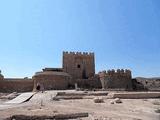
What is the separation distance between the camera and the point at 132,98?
79.2ft

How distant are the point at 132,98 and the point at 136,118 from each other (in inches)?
382

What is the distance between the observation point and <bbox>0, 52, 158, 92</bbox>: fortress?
1257 inches

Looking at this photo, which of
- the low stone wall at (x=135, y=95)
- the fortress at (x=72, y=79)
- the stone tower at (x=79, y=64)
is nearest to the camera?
the low stone wall at (x=135, y=95)

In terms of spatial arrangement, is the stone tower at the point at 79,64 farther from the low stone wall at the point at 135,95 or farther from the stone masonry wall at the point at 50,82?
the low stone wall at the point at 135,95

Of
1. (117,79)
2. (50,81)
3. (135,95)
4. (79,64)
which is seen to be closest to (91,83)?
(117,79)

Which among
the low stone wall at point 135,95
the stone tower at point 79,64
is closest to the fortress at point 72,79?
the stone tower at point 79,64

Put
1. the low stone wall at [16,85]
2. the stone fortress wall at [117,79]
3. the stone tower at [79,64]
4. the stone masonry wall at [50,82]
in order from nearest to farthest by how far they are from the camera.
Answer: the stone masonry wall at [50,82], the low stone wall at [16,85], the stone fortress wall at [117,79], the stone tower at [79,64]

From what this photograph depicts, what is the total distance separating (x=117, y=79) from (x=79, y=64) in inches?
374

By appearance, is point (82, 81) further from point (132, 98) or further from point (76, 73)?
point (132, 98)

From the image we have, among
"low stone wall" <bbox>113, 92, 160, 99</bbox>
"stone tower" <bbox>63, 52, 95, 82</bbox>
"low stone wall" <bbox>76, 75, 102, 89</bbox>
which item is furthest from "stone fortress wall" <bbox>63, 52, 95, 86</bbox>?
"low stone wall" <bbox>113, 92, 160, 99</bbox>

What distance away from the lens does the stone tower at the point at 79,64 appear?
1682 inches

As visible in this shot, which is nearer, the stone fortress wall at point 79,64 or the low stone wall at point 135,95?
the low stone wall at point 135,95

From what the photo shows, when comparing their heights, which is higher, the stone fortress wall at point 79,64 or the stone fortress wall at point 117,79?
the stone fortress wall at point 79,64

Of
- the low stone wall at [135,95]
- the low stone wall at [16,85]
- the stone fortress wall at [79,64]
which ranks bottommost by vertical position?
the low stone wall at [135,95]
